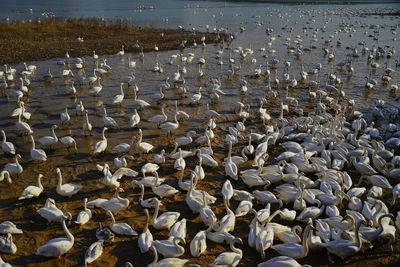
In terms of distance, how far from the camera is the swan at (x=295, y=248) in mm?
6607

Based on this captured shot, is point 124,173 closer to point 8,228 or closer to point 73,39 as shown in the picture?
point 8,228

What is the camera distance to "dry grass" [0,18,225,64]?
24675 millimetres

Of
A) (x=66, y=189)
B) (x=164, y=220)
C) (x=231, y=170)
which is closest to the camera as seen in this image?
(x=164, y=220)

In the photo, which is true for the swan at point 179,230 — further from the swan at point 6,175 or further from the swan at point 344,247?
the swan at point 6,175

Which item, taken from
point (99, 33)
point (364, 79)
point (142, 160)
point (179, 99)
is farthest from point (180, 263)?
point (99, 33)

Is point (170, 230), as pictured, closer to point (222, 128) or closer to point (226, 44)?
point (222, 128)

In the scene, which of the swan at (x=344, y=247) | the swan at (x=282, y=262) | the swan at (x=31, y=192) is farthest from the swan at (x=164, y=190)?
the swan at (x=344, y=247)

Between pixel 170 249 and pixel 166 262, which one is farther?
pixel 170 249

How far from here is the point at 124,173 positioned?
373 inches

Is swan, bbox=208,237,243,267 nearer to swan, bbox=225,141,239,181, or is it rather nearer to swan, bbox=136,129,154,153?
swan, bbox=225,141,239,181

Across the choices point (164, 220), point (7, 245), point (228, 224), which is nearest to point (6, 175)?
point (7, 245)

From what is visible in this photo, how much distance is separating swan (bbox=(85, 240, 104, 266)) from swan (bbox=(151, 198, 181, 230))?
1.26 meters

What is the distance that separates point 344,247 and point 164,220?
387 centimetres

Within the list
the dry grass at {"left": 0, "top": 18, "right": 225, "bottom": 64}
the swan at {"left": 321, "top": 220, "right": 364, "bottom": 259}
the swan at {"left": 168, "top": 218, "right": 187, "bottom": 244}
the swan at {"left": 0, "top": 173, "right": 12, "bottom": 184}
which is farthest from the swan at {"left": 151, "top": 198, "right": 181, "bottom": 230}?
the dry grass at {"left": 0, "top": 18, "right": 225, "bottom": 64}
